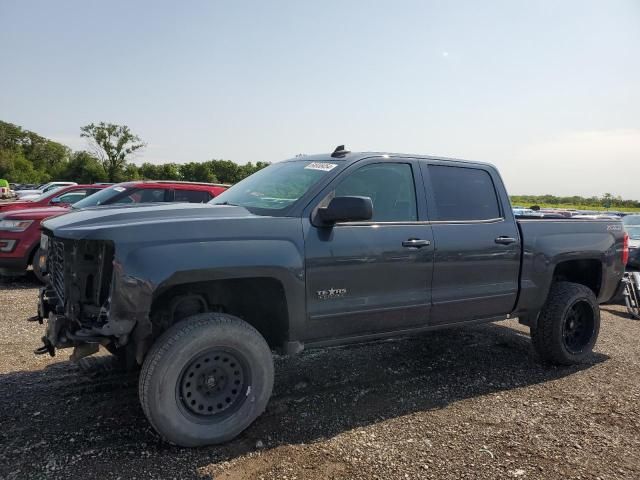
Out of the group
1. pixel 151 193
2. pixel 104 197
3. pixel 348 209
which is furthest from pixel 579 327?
pixel 104 197

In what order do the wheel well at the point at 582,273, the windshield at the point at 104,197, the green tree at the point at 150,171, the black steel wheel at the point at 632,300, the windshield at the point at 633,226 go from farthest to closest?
the green tree at the point at 150,171 < the windshield at the point at 633,226 < the windshield at the point at 104,197 < the black steel wheel at the point at 632,300 < the wheel well at the point at 582,273

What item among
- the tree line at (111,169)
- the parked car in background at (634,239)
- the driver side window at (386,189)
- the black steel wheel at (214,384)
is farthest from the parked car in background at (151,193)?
the tree line at (111,169)

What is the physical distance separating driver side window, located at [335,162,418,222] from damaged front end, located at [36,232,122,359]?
67.9 inches

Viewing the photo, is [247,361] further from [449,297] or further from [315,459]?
Answer: [449,297]

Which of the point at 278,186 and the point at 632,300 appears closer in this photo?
the point at 278,186

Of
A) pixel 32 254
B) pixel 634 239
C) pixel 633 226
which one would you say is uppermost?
pixel 633 226

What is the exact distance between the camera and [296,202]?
3609 millimetres

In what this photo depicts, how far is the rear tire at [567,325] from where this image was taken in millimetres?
4902

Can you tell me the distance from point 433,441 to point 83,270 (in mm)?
2510

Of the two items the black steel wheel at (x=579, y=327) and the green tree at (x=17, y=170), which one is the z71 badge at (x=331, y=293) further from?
the green tree at (x=17, y=170)

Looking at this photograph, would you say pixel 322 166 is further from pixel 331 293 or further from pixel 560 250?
pixel 560 250

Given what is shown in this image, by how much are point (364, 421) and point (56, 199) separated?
9.24m

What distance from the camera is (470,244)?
4262 mm

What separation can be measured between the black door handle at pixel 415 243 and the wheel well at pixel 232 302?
3.57ft
